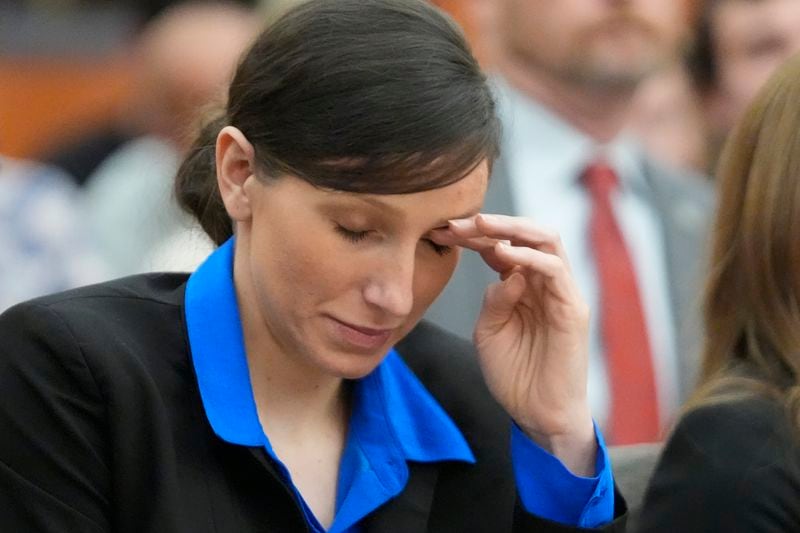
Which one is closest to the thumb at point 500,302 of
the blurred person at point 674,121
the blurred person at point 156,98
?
the blurred person at point 156,98

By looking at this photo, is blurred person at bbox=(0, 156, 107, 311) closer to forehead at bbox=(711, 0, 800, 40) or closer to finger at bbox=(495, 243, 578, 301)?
forehead at bbox=(711, 0, 800, 40)

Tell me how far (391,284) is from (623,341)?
176 centimetres

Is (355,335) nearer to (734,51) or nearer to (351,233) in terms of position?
(351,233)

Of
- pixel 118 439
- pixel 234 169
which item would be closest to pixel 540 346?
pixel 234 169

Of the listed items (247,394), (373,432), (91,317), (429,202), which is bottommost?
(373,432)

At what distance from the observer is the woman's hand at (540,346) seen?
190 centimetres

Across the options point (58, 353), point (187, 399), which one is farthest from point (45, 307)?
point (187, 399)

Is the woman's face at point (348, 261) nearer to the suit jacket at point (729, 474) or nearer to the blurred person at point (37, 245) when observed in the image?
the suit jacket at point (729, 474)

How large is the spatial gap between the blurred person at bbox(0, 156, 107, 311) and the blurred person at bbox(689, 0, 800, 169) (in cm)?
180

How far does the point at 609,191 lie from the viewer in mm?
3504

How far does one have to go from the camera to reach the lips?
5.67 ft

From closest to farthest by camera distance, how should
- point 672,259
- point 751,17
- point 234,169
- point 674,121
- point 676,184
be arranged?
point 234,169
point 672,259
point 676,184
point 751,17
point 674,121

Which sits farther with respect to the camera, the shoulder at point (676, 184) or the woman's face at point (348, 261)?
the shoulder at point (676, 184)

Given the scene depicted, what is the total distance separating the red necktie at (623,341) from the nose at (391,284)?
1.70 m
